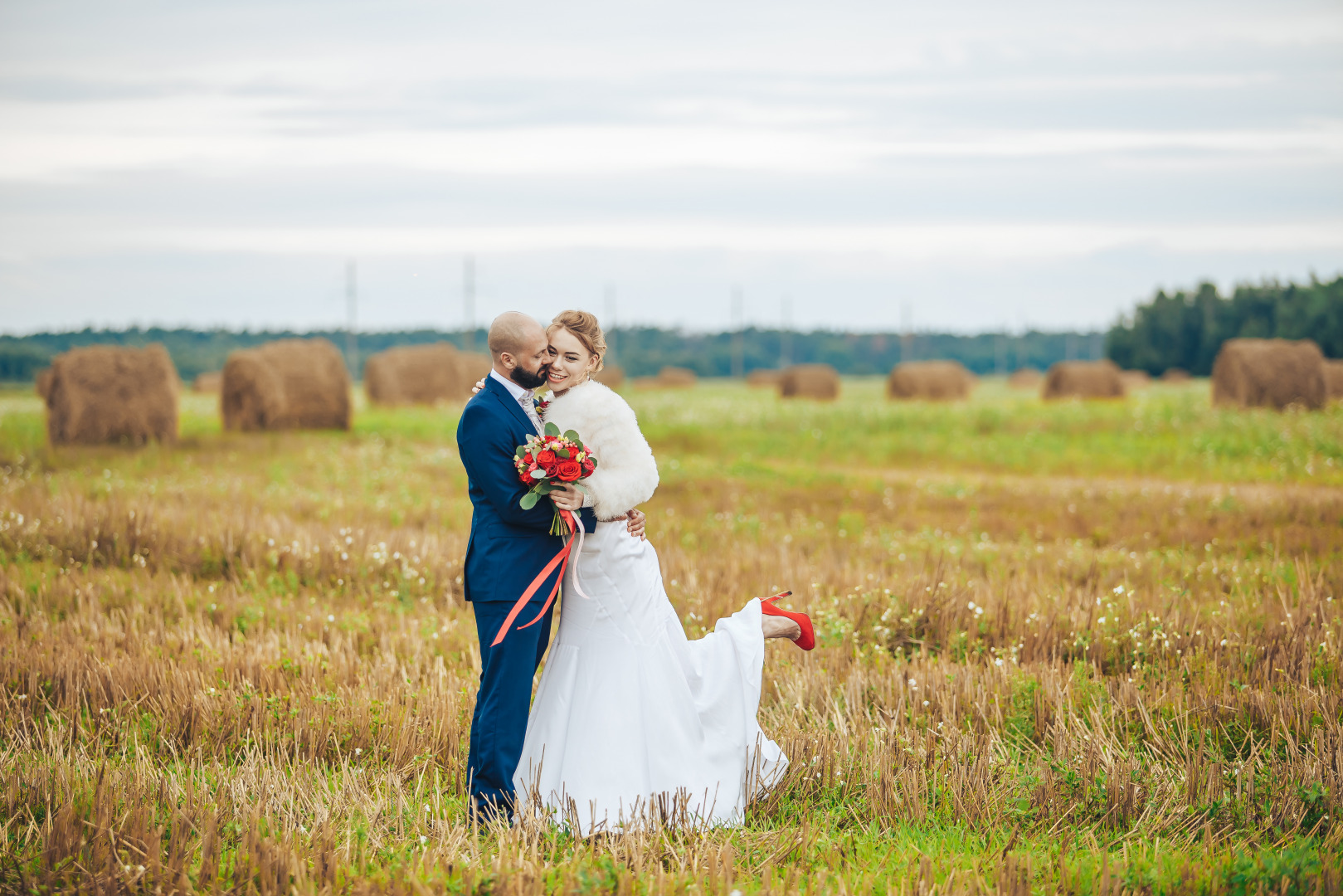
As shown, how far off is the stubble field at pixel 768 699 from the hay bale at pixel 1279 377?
1442 centimetres

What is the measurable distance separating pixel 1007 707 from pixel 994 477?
37.7ft

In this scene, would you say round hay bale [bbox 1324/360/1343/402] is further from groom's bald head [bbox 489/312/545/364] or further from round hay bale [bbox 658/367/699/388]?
groom's bald head [bbox 489/312/545/364]

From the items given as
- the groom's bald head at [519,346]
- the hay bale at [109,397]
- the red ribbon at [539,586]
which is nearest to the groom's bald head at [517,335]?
the groom's bald head at [519,346]

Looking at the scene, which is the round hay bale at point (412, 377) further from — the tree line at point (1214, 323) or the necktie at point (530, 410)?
the tree line at point (1214, 323)

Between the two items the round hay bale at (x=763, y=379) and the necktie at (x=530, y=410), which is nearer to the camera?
the necktie at (x=530, y=410)

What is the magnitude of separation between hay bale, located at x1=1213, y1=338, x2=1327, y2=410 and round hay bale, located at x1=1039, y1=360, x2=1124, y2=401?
28.9 feet

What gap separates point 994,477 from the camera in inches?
639

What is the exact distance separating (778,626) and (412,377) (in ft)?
88.4

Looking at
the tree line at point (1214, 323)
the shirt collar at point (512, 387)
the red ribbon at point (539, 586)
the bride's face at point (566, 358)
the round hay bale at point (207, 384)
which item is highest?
the tree line at point (1214, 323)

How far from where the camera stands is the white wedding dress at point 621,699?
157 inches

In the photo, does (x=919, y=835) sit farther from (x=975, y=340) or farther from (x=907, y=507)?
(x=975, y=340)

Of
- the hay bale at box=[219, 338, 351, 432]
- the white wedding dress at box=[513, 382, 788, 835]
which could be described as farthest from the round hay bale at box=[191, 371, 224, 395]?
the white wedding dress at box=[513, 382, 788, 835]

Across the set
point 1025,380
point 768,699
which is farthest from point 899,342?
point 768,699

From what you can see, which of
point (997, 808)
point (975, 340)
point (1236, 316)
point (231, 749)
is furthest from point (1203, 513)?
point (975, 340)
